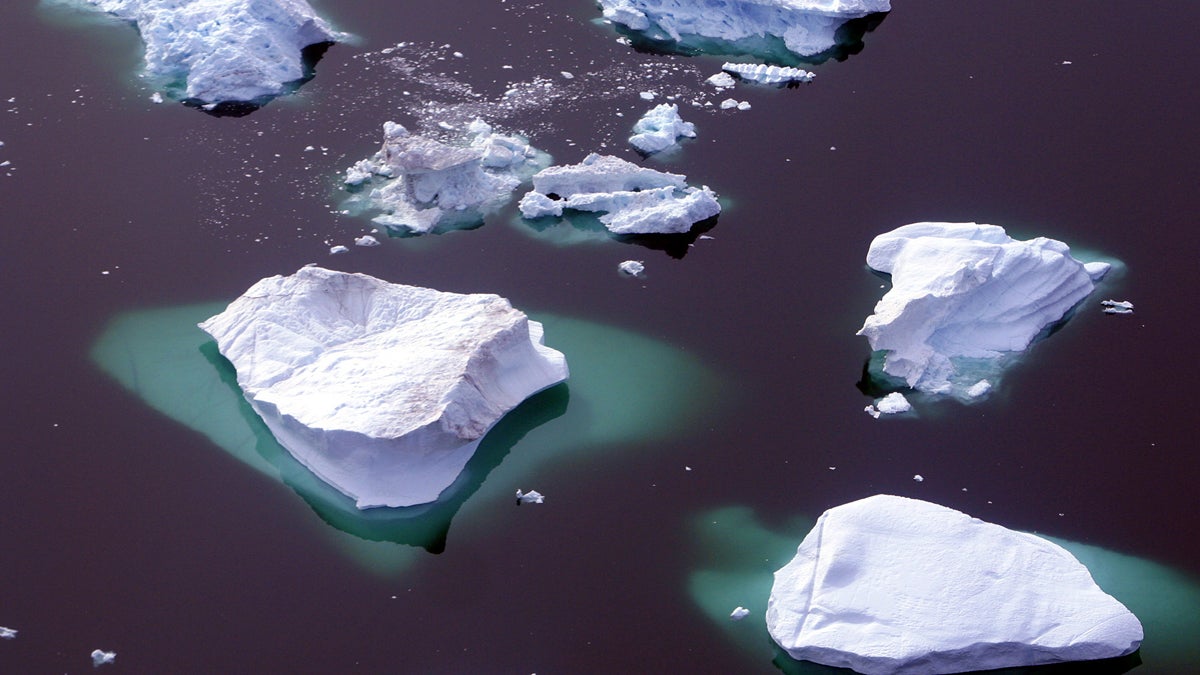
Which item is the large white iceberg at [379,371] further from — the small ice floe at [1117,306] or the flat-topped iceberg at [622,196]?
the small ice floe at [1117,306]

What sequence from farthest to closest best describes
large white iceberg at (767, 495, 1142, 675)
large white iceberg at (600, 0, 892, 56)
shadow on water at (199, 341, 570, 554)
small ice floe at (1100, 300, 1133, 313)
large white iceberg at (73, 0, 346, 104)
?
large white iceberg at (600, 0, 892, 56)
large white iceberg at (73, 0, 346, 104)
small ice floe at (1100, 300, 1133, 313)
shadow on water at (199, 341, 570, 554)
large white iceberg at (767, 495, 1142, 675)

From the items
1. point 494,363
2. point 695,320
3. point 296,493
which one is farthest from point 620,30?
point 296,493

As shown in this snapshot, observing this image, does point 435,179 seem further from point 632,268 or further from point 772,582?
point 772,582

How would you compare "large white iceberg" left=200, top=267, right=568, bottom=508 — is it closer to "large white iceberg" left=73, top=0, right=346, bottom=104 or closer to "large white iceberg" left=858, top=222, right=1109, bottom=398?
"large white iceberg" left=858, top=222, right=1109, bottom=398

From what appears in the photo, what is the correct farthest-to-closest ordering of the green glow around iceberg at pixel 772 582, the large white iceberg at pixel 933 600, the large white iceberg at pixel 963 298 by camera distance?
the large white iceberg at pixel 963 298 → the green glow around iceberg at pixel 772 582 → the large white iceberg at pixel 933 600

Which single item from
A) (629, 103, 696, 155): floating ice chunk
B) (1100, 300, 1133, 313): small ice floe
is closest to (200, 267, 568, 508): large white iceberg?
(629, 103, 696, 155): floating ice chunk

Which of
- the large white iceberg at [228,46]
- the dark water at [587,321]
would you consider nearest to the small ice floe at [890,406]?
the dark water at [587,321]
